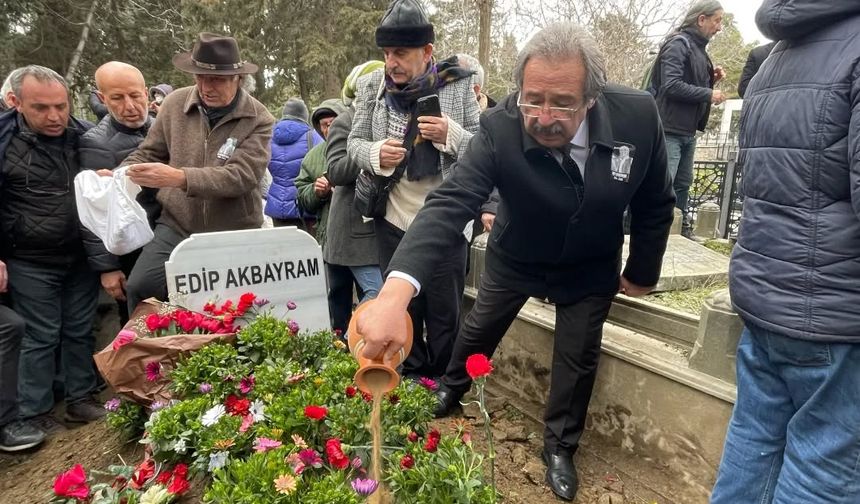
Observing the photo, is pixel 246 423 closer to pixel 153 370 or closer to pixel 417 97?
pixel 153 370

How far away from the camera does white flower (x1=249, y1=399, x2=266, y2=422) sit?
1.94m

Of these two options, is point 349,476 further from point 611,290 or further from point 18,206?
point 18,206

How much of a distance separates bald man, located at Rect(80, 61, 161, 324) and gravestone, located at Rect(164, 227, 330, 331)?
2.21ft

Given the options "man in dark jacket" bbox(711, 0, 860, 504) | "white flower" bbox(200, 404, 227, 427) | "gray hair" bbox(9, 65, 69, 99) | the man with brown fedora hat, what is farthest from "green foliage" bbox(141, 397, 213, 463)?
"gray hair" bbox(9, 65, 69, 99)

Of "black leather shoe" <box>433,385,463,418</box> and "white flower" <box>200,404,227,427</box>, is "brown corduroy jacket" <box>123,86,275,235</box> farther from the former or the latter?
"black leather shoe" <box>433,385,463,418</box>

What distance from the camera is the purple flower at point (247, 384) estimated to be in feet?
7.02

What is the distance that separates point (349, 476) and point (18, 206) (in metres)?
2.49

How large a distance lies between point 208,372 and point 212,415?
10.8 inches

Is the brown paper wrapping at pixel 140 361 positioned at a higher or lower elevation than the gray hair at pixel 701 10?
lower

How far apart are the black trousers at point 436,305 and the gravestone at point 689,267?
3.92 ft

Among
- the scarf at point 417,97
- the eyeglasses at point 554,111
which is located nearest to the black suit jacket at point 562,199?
the eyeglasses at point 554,111

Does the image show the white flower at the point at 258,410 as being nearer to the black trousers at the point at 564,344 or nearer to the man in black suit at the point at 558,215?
the man in black suit at the point at 558,215

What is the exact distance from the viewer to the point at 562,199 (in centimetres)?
212

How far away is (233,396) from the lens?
7.04 ft
